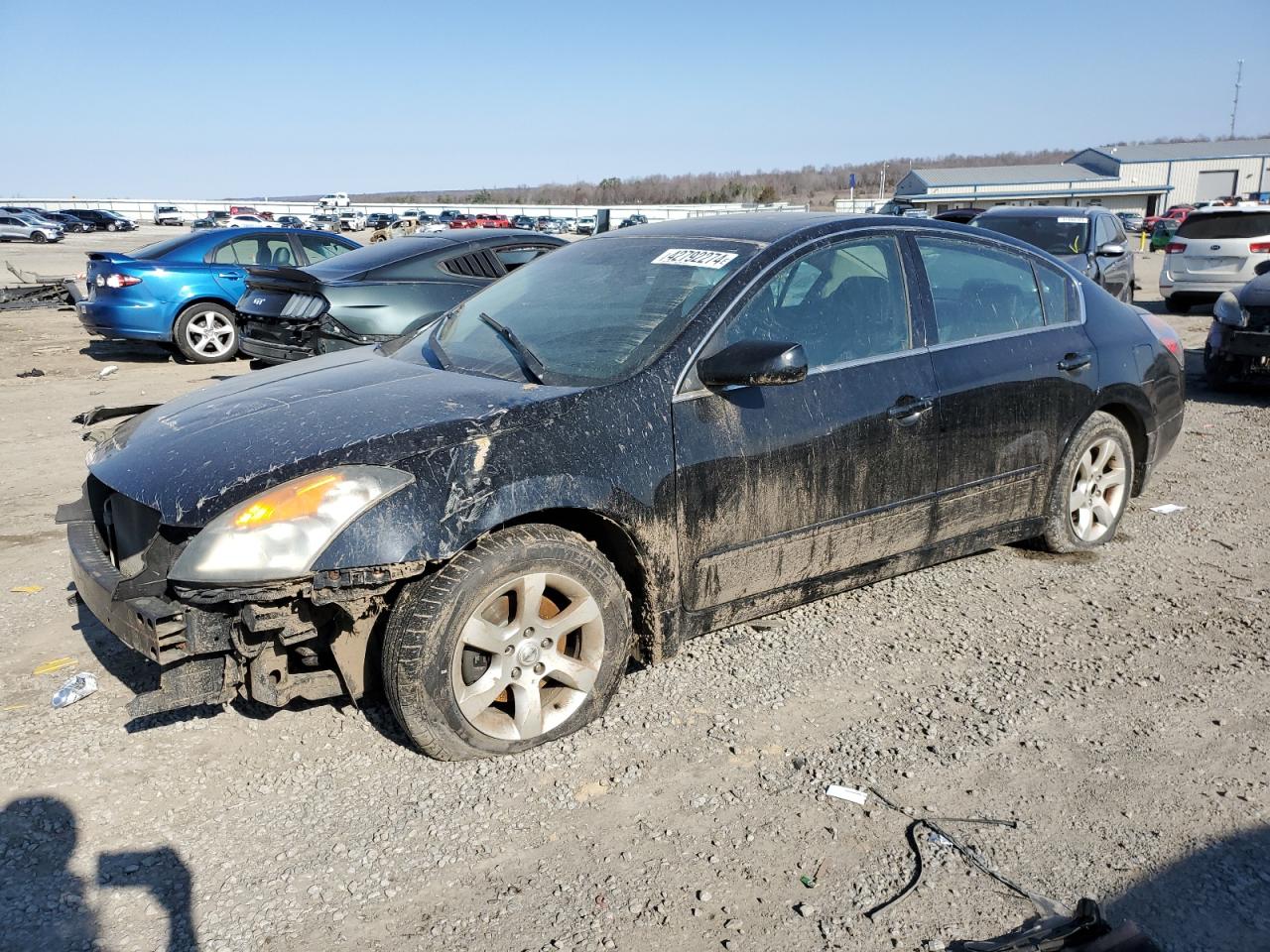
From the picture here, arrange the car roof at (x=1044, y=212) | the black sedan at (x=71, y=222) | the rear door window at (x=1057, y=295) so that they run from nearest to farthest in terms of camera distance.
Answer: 1. the rear door window at (x=1057, y=295)
2. the car roof at (x=1044, y=212)
3. the black sedan at (x=71, y=222)

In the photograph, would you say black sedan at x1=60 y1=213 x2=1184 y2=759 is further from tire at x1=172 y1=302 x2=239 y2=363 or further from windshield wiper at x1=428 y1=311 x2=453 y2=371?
tire at x1=172 y1=302 x2=239 y2=363

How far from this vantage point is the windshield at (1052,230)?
11.5 m

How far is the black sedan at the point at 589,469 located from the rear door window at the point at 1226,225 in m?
11.7

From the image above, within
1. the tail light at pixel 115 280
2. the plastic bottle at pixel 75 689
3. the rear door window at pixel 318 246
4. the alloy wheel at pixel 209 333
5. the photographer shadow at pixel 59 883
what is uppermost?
the rear door window at pixel 318 246

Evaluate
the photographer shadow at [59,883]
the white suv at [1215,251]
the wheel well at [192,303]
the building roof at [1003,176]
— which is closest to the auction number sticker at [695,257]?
the photographer shadow at [59,883]

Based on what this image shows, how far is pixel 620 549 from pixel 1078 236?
399 inches

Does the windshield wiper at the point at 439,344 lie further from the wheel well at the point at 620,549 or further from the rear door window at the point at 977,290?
the rear door window at the point at 977,290

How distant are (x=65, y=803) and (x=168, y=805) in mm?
319

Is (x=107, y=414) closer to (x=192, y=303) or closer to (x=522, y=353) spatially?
(x=522, y=353)

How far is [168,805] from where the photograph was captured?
3070mm

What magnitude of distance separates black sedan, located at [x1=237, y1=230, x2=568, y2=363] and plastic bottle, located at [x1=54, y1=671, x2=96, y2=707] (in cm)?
421

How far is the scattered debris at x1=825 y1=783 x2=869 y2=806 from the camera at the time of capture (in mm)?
3043

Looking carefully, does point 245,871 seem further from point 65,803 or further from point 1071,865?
point 1071,865

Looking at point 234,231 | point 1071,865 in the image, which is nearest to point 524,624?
point 1071,865
